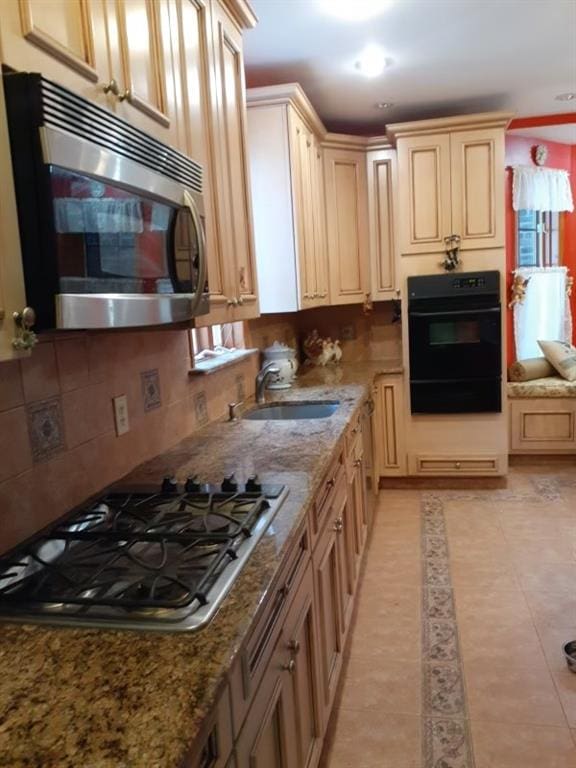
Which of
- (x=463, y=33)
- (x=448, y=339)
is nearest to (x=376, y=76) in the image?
(x=463, y=33)

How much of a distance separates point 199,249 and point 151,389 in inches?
24.4

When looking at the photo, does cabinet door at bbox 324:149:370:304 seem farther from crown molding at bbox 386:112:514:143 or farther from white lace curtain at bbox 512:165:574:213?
white lace curtain at bbox 512:165:574:213

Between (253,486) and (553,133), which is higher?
(553,133)

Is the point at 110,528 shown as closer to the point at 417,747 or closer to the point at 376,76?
the point at 417,747

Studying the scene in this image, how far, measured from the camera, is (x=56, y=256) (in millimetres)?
913

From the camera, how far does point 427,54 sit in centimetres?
306

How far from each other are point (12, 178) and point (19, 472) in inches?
25.8

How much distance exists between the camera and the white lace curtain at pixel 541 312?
4930mm

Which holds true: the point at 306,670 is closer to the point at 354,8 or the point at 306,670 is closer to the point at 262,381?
the point at 262,381

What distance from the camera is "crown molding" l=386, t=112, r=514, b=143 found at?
3.71 meters

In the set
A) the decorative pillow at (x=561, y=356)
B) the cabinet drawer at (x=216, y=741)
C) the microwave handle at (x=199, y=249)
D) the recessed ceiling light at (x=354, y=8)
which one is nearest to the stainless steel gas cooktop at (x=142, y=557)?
the cabinet drawer at (x=216, y=741)

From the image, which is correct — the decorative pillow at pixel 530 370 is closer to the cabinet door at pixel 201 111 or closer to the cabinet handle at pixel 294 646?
the cabinet door at pixel 201 111

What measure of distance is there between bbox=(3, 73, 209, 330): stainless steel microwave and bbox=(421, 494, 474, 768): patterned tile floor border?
1527mm

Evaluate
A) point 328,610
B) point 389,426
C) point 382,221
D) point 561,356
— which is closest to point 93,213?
point 328,610
